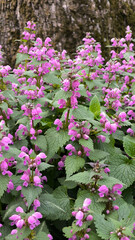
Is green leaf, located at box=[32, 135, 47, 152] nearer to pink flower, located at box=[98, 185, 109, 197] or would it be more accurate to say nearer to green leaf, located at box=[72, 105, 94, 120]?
green leaf, located at box=[72, 105, 94, 120]

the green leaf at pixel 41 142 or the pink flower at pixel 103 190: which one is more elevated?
the green leaf at pixel 41 142

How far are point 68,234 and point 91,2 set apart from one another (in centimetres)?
455

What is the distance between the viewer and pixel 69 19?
16.1ft

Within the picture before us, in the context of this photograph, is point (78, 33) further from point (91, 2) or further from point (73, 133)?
point (73, 133)

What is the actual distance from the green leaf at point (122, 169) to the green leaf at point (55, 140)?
0.46 meters

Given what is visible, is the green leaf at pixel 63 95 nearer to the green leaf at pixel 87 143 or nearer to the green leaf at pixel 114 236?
the green leaf at pixel 87 143

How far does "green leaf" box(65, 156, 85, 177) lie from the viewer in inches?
76.3

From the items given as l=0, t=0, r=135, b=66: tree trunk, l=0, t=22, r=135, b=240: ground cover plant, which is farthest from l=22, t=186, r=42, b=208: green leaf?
l=0, t=0, r=135, b=66: tree trunk

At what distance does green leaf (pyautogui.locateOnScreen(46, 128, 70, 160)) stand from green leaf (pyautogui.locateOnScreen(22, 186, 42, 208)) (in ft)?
1.38

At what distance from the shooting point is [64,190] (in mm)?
2059

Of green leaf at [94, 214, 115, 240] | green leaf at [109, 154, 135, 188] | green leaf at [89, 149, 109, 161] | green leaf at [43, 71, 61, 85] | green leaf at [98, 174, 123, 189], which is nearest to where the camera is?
green leaf at [94, 214, 115, 240]

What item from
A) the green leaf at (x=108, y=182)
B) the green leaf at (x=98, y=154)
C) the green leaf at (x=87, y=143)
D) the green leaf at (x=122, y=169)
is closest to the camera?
the green leaf at (x=108, y=182)

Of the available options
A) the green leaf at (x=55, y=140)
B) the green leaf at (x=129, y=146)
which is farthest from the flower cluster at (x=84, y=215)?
the green leaf at (x=129, y=146)

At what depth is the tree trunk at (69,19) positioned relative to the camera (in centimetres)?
489
